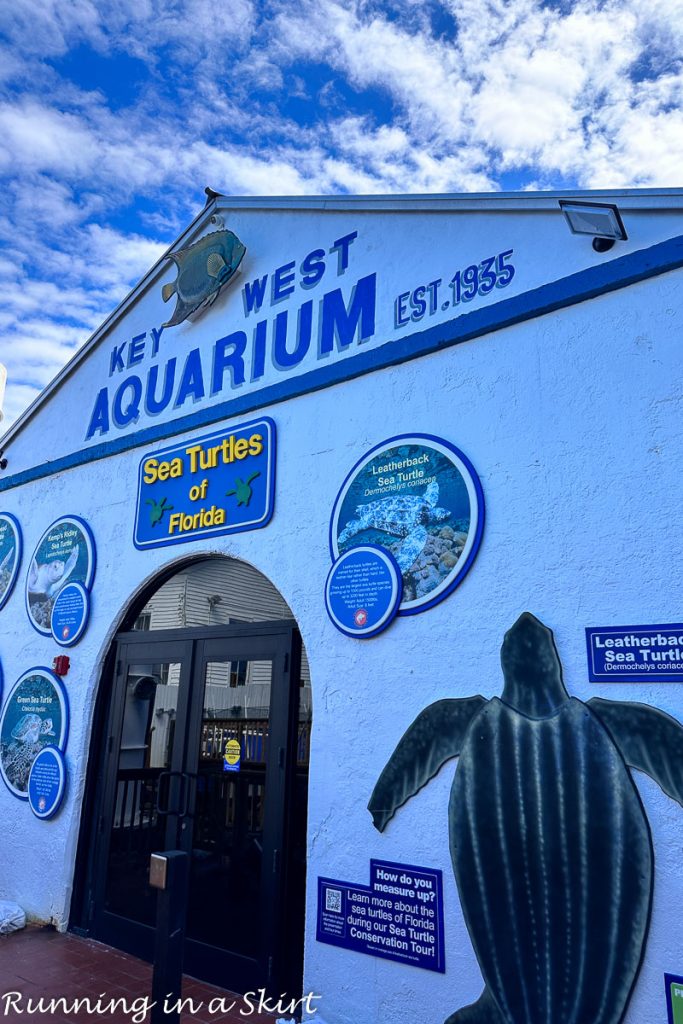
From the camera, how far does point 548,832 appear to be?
3.38 metres

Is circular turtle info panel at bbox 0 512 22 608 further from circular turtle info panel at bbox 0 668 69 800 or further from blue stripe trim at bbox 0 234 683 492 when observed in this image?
blue stripe trim at bbox 0 234 683 492

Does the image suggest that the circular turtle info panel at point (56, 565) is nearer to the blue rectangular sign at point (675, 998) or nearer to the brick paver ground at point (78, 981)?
the brick paver ground at point (78, 981)

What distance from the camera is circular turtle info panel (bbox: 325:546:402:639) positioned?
13.7 feet

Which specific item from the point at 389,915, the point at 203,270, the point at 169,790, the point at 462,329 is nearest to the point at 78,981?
the point at 169,790

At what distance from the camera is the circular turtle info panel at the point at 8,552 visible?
712cm

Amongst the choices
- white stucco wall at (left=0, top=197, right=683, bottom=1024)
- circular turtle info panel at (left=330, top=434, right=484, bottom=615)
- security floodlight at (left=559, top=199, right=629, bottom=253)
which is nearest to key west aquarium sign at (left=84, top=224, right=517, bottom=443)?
white stucco wall at (left=0, top=197, right=683, bottom=1024)

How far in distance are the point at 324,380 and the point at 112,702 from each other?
10.3 ft

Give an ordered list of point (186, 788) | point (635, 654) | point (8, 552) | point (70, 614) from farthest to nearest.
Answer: point (8, 552) < point (70, 614) < point (186, 788) < point (635, 654)

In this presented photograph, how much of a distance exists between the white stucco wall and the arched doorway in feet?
1.19

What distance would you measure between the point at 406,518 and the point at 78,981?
3.59 m

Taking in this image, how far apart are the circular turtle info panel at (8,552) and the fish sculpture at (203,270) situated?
106 inches

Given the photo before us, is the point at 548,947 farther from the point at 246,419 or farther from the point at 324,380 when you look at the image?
the point at 246,419

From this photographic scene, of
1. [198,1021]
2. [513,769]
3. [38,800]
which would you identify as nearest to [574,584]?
[513,769]

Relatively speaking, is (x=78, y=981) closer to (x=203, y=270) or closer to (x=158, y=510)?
(x=158, y=510)
